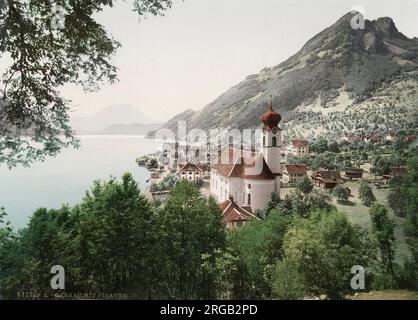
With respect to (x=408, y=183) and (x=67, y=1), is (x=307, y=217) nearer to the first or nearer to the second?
(x=408, y=183)

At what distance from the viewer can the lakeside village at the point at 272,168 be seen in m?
5.58

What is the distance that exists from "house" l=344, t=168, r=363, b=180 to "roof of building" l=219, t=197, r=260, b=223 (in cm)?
170

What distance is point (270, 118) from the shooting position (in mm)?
5910

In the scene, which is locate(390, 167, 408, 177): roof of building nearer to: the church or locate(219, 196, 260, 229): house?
the church

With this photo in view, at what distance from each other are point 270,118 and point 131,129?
7.51 ft

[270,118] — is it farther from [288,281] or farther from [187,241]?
→ [288,281]

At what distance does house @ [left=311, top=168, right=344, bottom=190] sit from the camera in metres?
5.89

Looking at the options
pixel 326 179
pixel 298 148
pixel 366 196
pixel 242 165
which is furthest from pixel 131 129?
pixel 366 196

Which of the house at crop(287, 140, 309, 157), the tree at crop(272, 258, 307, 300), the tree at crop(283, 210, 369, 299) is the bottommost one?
the tree at crop(272, 258, 307, 300)

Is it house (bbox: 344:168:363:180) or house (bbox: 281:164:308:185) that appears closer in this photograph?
house (bbox: 344:168:363:180)

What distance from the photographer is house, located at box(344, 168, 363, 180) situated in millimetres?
5797

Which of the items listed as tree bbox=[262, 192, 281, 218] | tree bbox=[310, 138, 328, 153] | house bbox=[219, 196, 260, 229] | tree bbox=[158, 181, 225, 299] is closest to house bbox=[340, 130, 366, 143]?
tree bbox=[310, 138, 328, 153]

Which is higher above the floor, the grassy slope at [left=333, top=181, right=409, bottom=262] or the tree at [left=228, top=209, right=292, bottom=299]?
the grassy slope at [left=333, top=181, right=409, bottom=262]
